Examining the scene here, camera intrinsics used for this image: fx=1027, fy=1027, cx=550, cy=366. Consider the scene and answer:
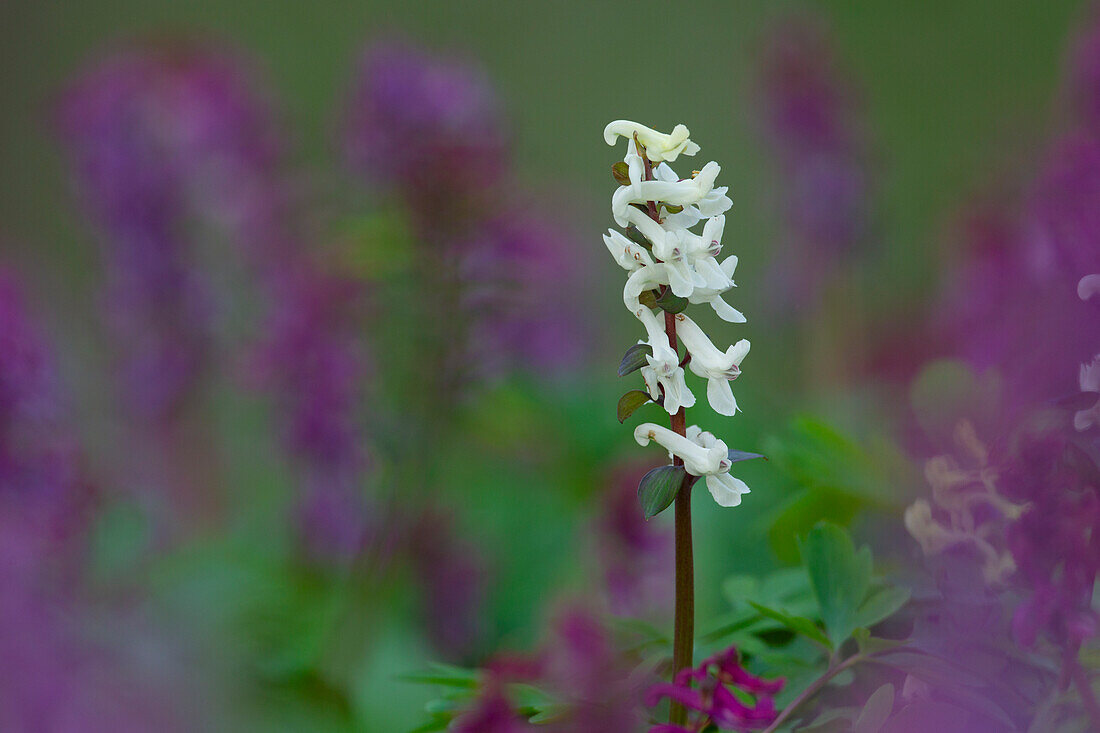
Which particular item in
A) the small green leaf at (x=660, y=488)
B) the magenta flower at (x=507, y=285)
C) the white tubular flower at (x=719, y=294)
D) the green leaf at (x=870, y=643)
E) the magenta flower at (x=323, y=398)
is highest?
the magenta flower at (x=507, y=285)

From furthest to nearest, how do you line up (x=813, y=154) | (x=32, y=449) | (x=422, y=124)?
1. (x=813, y=154)
2. (x=422, y=124)
3. (x=32, y=449)

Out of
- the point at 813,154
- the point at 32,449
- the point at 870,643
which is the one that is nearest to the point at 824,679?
the point at 870,643

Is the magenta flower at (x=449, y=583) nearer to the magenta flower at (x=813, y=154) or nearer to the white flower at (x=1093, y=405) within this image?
the white flower at (x=1093, y=405)

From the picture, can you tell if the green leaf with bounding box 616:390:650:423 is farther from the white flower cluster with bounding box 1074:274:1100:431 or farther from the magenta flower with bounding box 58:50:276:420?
the magenta flower with bounding box 58:50:276:420

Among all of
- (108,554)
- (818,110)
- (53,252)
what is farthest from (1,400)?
(53,252)

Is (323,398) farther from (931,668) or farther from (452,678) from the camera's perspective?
(931,668)

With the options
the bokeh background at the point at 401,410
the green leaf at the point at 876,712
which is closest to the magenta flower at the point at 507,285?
the bokeh background at the point at 401,410

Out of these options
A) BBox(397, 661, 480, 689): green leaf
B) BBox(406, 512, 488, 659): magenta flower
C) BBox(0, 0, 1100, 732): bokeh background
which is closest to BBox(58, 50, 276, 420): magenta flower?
BBox(0, 0, 1100, 732): bokeh background
